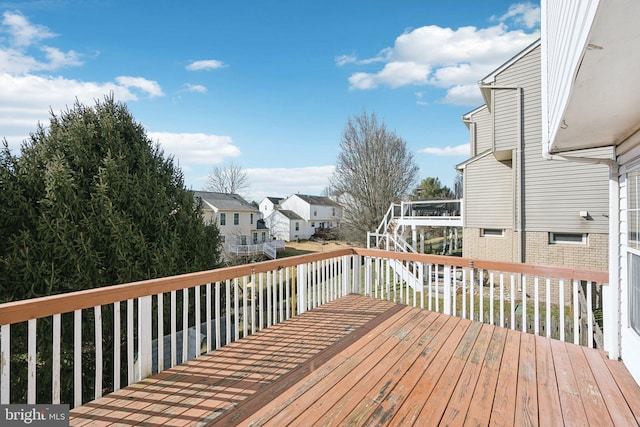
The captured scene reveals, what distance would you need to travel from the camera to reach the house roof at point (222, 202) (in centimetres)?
2347

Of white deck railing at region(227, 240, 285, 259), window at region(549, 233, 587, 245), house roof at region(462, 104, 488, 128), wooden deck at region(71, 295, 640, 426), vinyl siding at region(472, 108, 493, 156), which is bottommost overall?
white deck railing at region(227, 240, 285, 259)

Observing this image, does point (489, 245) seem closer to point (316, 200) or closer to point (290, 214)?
point (290, 214)

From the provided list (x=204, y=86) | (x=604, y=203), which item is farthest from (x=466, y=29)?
(x=204, y=86)

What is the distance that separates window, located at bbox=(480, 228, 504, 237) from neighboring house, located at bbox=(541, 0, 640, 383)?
7.71 meters

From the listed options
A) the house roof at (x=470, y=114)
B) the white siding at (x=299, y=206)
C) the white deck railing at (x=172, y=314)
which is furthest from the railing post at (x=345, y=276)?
the white siding at (x=299, y=206)

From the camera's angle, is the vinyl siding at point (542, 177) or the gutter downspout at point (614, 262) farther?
the vinyl siding at point (542, 177)

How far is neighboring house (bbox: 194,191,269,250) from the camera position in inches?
915

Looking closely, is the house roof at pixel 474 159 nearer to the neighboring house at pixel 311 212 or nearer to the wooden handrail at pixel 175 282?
the wooden handrail at pixel 175 282

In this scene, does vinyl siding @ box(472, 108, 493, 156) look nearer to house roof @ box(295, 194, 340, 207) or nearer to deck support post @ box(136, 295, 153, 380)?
deck support post @ box(136, 295, 153, 380)

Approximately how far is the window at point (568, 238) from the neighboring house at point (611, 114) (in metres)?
6.95

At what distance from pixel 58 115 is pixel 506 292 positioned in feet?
39.2

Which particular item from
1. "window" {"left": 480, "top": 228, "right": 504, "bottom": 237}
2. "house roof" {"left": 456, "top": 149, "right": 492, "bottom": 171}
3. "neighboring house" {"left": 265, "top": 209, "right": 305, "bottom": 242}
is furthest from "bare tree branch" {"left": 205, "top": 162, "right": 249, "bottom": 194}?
"window" {"left": 480, "top": 228, "right": 504, "bottom": 237}

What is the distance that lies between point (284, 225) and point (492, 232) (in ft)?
86.1

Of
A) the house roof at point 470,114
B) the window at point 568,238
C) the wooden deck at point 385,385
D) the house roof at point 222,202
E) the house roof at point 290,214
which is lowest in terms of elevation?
the wooden deck at point 385,385
